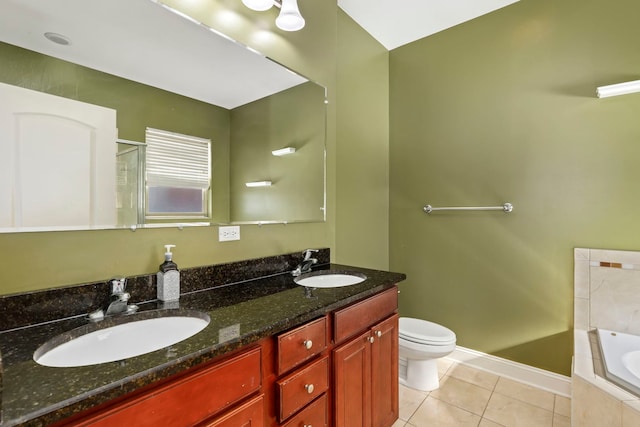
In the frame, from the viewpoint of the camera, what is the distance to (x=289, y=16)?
4.92 ft

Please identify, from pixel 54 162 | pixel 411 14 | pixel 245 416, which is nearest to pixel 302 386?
pixel 245 416

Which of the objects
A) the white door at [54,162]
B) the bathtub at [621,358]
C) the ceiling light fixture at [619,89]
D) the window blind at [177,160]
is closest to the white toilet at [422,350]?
the bathtub at [621,358]

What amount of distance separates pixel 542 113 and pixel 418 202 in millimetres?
1040

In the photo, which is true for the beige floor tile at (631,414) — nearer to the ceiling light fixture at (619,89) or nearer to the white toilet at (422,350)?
the white toilet at (422,350)

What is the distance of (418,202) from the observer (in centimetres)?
262

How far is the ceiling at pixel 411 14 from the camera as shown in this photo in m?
2.17

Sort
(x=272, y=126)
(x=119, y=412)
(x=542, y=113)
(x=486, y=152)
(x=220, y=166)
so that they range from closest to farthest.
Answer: (x=119, y=412) < (x=220, y=166) < (x=272, y=126) < (x=542, y=113) < (x=486, y=152)

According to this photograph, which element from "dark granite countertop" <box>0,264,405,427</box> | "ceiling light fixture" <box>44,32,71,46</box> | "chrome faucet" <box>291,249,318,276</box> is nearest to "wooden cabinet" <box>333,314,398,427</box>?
"dark granite countertop" <box>0,264,405,427</box>

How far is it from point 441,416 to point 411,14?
2741 mm

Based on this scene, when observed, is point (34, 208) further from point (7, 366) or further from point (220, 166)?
point (220, 166)

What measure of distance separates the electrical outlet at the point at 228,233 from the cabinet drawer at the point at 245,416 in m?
0.74

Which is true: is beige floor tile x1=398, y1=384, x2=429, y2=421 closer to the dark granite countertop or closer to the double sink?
the dark granite countertop

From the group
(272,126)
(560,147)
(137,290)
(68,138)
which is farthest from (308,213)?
(560,147)

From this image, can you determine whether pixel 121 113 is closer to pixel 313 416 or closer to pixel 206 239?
pixel 206 239
